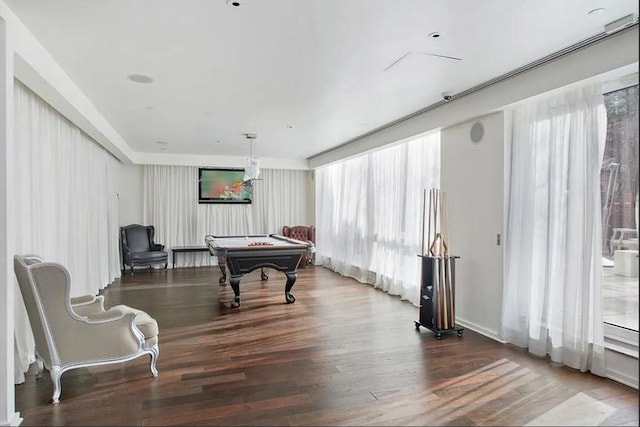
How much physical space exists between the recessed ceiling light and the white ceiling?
2.7 inches

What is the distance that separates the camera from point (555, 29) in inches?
113

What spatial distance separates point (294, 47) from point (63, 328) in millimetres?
2829

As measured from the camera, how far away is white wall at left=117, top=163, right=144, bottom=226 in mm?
8859

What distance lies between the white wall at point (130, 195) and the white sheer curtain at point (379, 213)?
13.9 feet

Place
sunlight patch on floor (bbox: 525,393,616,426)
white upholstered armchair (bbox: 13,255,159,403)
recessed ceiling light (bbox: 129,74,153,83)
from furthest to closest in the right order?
recessed ceiling light (bbox: 129,74,153,83), white upholstered armchair (bbox: 13,255,159,403), sunlight patch on floor (bbox: 525,393,616,426)

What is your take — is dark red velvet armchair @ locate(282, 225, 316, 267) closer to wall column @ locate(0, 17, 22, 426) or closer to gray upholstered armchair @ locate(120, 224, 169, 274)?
gray upholstered armchair @ locate(120, 224, 169, 274)

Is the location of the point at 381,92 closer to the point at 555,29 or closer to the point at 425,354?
the point at 555,29

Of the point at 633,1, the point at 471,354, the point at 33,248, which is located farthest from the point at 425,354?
the point at 33,248

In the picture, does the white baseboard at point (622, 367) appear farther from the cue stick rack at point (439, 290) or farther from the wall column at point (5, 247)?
the wall column at point (5, 247)

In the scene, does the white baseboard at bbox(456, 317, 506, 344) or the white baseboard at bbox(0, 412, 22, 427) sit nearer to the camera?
the white baseboard at bbox(0, 412, 22, 427)

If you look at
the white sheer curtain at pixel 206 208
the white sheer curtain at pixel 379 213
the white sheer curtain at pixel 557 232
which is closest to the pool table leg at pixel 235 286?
the white sheer curtain at pixel 379 213

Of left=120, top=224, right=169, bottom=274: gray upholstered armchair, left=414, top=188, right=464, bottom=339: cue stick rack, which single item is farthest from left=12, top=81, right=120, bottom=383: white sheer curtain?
left=414, top=188, right=464, bottom=339: cue stick rack

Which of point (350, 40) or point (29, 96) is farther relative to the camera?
point (29, 96)

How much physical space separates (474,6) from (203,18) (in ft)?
5.99
